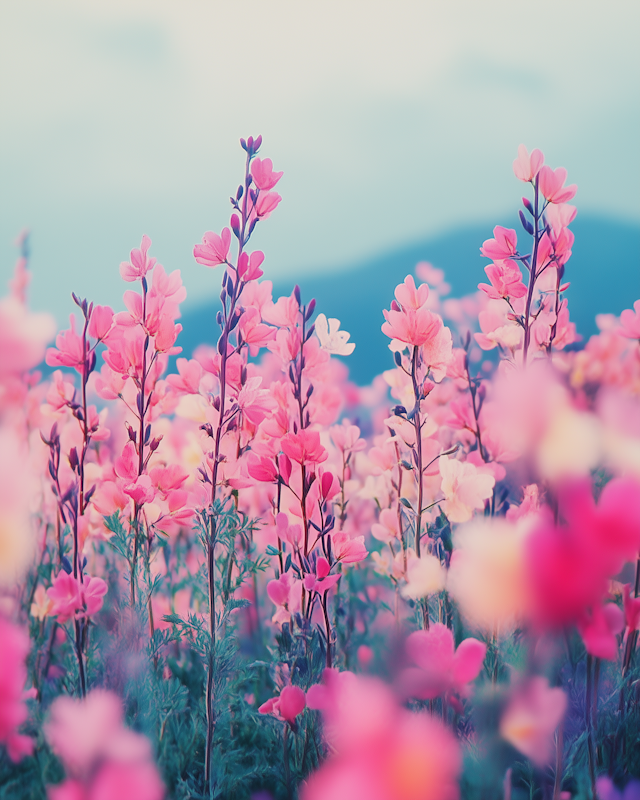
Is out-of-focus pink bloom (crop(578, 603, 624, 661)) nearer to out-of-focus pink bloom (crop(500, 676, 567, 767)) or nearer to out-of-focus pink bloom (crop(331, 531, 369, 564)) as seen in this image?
out-of-focus pink bloom (crop(500, 676, 567, 767))

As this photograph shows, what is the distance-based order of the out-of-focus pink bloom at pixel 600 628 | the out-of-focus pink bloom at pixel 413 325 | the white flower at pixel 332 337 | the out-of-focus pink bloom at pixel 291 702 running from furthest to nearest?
the white flower at pixel 332 337, the out-of-focus pink bloom at pixel 413 325, the out-of-focus pink bloom at pixel 291 702, the out-of-focus pink bloom at pixel 600 628

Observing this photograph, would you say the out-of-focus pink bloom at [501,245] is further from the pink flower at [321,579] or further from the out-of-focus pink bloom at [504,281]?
the pink flower at [321,579]

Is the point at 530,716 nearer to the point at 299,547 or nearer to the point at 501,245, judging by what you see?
the point at 299,547

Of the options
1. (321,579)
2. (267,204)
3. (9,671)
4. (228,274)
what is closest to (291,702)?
(321,579)

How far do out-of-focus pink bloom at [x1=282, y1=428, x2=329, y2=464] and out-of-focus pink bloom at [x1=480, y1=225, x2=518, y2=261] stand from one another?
1.72 feet

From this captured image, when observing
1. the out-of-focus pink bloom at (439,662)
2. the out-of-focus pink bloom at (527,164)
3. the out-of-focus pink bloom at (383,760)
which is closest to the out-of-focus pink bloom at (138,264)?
the out-of-focus pink bloom at (527,164)

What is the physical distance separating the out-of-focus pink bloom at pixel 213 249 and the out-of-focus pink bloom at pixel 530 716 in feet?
2.91

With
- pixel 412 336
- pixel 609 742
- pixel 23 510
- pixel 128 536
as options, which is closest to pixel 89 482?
pixel 128 536

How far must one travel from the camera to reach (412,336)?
3.68ft

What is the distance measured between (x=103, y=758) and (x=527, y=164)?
3.96ft

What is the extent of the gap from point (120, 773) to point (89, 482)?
4.05 feet

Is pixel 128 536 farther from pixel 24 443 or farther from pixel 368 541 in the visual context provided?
pixel 368 541

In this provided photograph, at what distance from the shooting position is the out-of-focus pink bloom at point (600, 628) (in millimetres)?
500

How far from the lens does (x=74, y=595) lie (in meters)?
1.05
